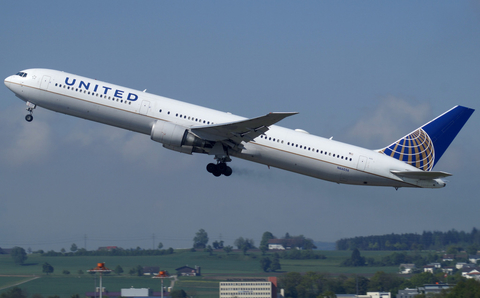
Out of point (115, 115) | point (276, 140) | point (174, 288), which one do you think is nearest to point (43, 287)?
point (174, 288)

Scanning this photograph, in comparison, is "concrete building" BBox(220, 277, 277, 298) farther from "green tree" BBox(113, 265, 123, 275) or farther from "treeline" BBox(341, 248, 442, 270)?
"treeline" BBox(341, 248, 442, 270)

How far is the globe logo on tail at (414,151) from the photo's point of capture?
3772cm

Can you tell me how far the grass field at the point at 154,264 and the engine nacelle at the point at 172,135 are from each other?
1281 centimetres

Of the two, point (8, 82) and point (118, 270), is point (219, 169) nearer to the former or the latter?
point (8, 82)

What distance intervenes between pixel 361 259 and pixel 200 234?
1664 centimetres

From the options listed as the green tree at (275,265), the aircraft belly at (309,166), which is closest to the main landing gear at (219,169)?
the aircraft belly at (309,166)

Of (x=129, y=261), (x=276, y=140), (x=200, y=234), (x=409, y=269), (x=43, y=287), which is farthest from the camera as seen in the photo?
(x=200, y=234)

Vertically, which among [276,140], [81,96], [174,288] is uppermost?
[81,96]

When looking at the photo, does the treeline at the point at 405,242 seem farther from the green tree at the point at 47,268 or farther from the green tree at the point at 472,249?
the green tree at the point at 47,268

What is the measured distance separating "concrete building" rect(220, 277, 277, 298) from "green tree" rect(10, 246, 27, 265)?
18.9 metres

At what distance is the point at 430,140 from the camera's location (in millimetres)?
38438

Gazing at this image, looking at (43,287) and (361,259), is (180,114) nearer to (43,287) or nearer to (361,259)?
(43,287)

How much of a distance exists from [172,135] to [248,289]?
14.7 m

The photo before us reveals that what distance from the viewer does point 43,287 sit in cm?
4153
